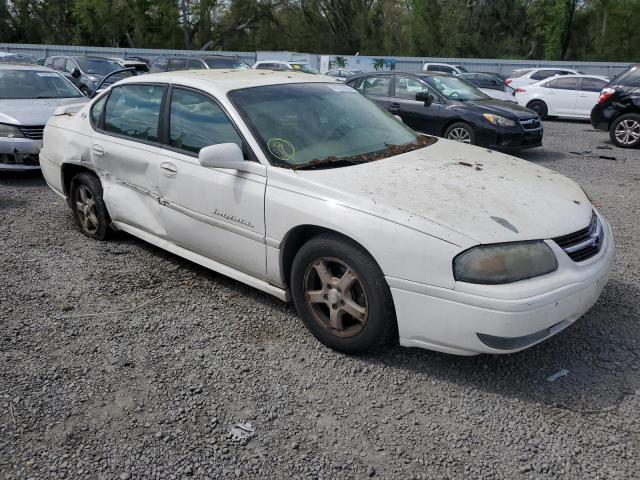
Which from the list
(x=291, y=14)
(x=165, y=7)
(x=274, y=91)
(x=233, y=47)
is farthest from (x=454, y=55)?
(x=274, y=91)

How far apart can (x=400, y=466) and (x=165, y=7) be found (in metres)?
55.9

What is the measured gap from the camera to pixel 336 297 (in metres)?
3.24

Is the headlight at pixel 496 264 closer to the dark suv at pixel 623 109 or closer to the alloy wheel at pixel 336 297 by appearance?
the alloy wheel at pixel 336 297

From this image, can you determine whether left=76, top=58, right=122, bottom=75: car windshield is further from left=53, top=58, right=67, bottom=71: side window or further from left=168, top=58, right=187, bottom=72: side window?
left=168, top=58, right=187, bottom=72: side window

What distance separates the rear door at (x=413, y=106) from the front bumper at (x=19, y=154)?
19.7 feet

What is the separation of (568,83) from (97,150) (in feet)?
48.9

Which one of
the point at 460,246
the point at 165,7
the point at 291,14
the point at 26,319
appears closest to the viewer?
the point at 460,246

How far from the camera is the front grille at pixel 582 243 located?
10.0 feet

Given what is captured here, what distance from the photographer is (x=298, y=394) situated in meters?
3.02

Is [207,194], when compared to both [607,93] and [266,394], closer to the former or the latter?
[266,394]

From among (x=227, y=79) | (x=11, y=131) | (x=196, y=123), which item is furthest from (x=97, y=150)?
(x=11, y=131)

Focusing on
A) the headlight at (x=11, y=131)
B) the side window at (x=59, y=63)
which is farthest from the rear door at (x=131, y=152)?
the side window at (x=59, y=63)

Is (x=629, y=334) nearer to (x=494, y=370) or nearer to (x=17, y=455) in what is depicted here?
(x=494, y=370)

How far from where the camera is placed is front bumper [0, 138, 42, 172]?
7320 mm
